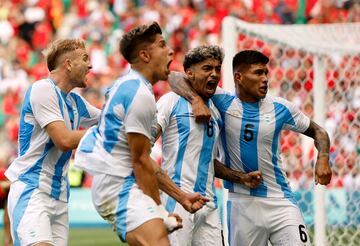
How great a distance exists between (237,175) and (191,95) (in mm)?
728

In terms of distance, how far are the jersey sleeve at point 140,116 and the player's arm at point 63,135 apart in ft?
2.95

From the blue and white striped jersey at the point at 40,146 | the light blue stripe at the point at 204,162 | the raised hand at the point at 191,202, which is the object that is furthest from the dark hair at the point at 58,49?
the raised hand at the point at 191,202

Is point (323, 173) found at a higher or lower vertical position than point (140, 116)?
lower

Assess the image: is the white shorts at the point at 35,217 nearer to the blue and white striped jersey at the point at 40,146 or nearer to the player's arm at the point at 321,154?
the blue and white striped jersey at the point at 40,146

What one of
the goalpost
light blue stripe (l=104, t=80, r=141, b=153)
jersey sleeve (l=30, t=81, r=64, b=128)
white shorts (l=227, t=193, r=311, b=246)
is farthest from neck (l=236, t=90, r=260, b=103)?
the goalpost

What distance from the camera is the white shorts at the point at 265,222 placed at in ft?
26.2

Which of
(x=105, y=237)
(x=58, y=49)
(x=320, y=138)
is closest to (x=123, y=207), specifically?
(x=58, y=49)

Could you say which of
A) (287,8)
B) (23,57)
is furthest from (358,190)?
(23,57)

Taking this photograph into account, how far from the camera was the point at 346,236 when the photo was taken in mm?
12367

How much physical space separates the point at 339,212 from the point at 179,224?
6.67 meters

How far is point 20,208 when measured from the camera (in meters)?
7.17

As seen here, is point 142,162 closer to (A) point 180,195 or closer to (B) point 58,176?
(A) point 180,195

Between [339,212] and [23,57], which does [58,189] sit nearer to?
[339,212]

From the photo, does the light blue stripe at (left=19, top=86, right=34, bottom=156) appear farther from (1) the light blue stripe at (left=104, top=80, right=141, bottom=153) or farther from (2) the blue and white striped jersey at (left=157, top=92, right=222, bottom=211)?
(1) the light blue stripe at (left=104, top=80, right=141, bottom=153)
